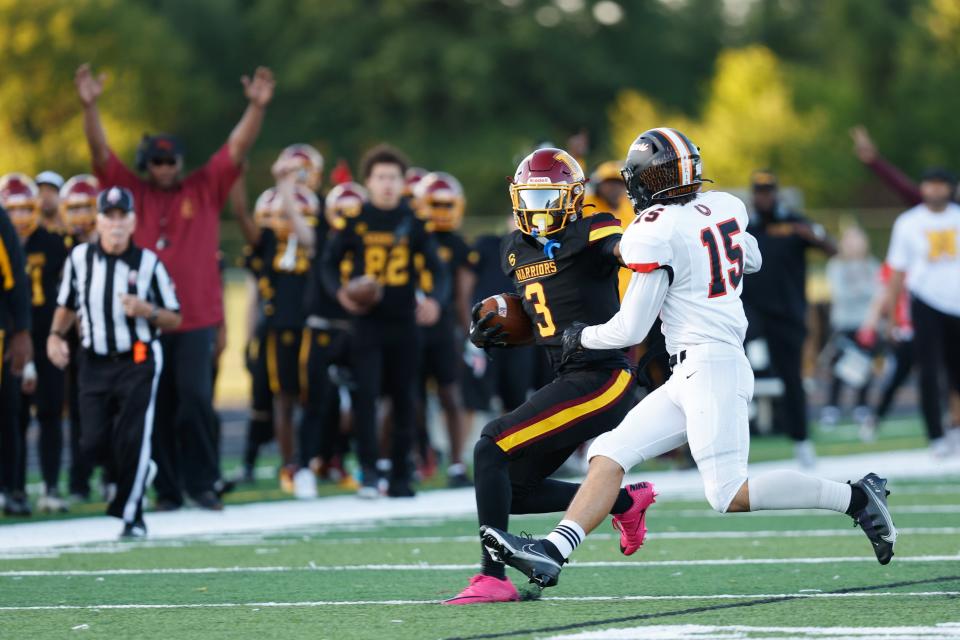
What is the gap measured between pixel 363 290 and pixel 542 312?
396 centimetres

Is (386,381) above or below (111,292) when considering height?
below

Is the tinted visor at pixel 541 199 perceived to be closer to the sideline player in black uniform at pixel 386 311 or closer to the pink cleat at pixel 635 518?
the pink cleat at pixel 635 518

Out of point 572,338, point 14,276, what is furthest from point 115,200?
point 572,338

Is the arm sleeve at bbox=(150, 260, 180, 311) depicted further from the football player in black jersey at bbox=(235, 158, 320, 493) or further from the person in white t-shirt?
the person in white t-shirt

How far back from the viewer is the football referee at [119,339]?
8.98 meters

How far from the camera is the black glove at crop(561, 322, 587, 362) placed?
639 cm

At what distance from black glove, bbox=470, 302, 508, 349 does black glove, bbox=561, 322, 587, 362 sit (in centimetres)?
34

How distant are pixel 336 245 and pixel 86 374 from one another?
229 centimetres

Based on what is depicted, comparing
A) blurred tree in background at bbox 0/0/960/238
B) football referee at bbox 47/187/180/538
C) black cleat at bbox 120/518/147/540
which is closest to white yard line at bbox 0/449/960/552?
black cleat at bbox 120/518/147/540

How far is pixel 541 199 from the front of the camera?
6.80 metres

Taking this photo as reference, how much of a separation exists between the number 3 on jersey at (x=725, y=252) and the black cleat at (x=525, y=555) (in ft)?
3.57

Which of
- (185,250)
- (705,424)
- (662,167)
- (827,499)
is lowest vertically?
(827,499)

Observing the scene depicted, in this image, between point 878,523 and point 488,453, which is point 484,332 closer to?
point 488,453

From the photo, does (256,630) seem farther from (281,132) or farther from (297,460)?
(281,132)
